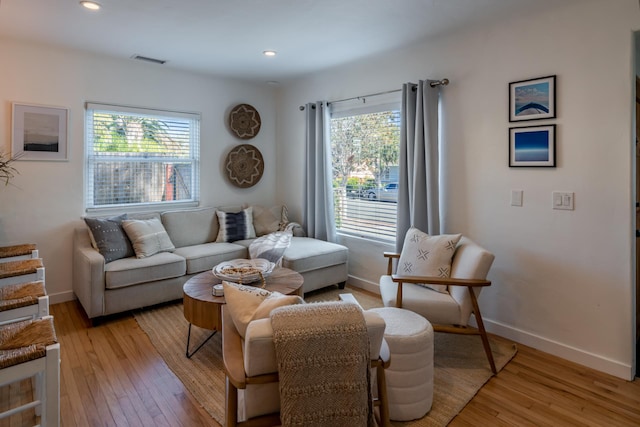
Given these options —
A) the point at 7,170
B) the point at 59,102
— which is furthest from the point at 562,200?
the point at 7,170

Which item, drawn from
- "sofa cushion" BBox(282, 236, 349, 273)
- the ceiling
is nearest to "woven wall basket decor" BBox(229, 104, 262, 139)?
the ceiling

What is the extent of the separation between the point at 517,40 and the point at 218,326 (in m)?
3.09

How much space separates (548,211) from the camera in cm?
275

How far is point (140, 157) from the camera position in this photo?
166 inches

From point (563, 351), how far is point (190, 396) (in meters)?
2.64

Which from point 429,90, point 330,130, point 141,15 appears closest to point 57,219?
point 141,15

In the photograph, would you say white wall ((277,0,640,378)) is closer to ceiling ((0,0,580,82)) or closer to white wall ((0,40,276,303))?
ceiling ((0,0,580,82))

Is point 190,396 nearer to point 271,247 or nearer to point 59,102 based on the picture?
point 271,247

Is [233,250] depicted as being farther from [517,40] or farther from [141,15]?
[517,40]

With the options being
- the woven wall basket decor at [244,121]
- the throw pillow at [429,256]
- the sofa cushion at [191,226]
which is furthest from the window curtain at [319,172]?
the throw pillow at [429,256]

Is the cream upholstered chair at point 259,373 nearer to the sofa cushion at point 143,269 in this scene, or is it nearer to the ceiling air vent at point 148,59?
the sofa cushion at point 143,269

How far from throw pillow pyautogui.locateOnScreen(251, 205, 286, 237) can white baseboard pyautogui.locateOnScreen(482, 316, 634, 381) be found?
2700mm

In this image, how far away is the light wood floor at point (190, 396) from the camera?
2.02 m

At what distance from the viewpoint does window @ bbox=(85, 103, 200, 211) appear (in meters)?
3.93
